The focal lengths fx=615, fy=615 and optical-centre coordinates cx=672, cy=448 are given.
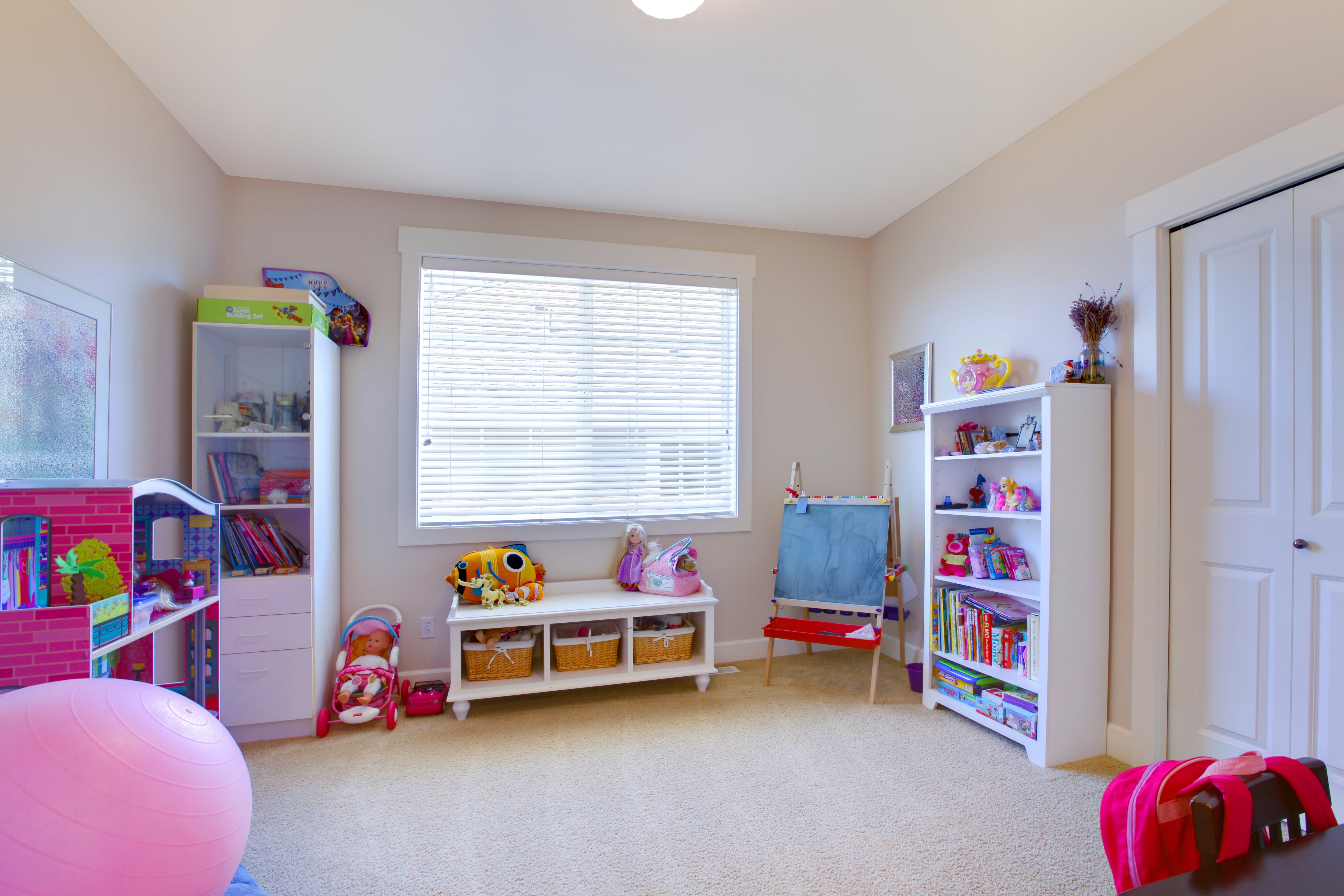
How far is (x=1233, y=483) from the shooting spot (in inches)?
82.7

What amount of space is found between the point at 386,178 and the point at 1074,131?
320 cm

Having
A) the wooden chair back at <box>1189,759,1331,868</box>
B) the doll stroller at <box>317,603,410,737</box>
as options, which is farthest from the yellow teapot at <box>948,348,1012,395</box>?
the doll stroller at <box>317,603,410,737</box>

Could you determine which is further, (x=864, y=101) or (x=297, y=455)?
(x=297, y=455)

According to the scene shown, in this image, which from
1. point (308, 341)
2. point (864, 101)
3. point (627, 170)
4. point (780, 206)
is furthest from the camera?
Result: point (780, 206)

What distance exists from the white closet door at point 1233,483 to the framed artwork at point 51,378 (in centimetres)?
354

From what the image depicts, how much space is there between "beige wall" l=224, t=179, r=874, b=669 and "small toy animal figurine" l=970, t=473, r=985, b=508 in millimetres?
1006

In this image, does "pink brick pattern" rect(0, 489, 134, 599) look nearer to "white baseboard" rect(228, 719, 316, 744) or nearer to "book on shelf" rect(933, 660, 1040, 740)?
"white baseboard" rect(228, 719, 316, 744)

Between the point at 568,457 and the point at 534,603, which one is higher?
the point at 568,457

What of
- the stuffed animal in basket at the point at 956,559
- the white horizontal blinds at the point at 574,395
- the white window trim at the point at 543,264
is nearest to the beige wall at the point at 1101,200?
the stuffed animal in basket at the point at 956,559

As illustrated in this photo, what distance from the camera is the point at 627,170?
3080 mm

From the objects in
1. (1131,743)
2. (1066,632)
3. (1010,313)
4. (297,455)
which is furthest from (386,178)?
(1131,743)

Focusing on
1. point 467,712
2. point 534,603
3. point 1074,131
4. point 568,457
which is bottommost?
point 467,712

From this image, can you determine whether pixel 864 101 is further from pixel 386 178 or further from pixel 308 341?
pixel 308 341

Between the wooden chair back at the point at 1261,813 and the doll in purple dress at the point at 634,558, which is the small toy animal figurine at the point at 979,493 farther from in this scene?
the wooden chair back at the point at 1261,813
